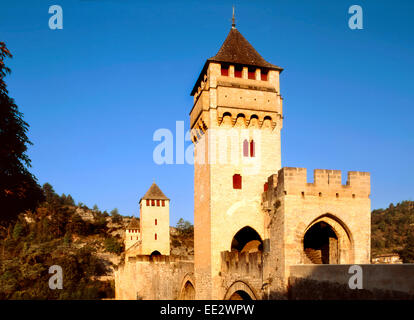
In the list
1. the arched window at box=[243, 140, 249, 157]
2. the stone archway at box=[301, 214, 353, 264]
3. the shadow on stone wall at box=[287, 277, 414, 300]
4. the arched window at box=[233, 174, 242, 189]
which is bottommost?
the shadow on stone wall at box=[287, 277, 414, 300]

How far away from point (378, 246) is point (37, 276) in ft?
182

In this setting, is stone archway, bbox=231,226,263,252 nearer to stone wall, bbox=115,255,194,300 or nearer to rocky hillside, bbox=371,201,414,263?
stone wall, bbox=115,255,194,300

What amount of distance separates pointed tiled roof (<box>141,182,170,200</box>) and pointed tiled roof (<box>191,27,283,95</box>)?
75.6 feet

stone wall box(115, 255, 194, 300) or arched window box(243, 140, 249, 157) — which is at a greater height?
arched window box(243, 140, 249, 157)

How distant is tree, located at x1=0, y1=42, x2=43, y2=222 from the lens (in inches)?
398

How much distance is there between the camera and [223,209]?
19.1 metres

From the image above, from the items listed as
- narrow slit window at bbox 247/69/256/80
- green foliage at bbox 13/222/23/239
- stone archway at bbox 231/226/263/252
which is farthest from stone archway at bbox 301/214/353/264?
green foliage at bbox 13/222/23/239

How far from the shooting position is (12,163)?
34.4 ft

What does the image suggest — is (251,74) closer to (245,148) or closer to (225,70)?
(225,70)

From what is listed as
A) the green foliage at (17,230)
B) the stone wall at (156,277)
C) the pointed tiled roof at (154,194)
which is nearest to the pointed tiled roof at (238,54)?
the stone wall at (156,277)

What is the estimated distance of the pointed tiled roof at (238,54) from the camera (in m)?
20.9
